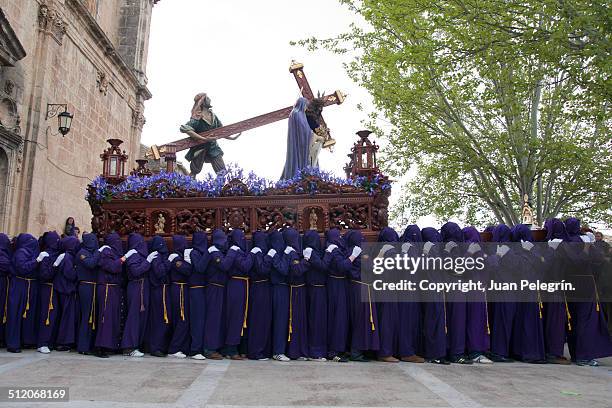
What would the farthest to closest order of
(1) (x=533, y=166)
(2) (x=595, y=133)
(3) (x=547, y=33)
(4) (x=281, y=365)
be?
(2) (x=595, y=133)
(1) (x=533, y=166)
(3) (x=547, y=33)
(4) (x=281, y=365)

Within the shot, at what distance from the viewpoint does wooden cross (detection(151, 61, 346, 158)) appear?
1009 cm

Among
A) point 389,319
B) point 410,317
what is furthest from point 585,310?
point 389,319

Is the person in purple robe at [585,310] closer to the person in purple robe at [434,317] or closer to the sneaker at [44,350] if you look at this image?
the person in purple robe at [434,317]

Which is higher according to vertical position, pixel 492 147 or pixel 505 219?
pixel 492 147

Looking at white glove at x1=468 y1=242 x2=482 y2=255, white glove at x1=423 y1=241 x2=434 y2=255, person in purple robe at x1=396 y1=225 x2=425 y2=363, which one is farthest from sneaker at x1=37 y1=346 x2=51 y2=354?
white glove at x1=468 y1=242 x2=482 y2=255

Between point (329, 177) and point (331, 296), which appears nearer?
point (331, 296)

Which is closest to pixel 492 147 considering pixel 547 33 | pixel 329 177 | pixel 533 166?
pixel 533 166

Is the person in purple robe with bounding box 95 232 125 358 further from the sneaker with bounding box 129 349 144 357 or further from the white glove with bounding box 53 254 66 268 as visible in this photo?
the white glove with bounding box 53 254 66 268

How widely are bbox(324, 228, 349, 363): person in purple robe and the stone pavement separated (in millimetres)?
457

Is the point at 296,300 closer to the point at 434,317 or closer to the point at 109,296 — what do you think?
the point at 434,317

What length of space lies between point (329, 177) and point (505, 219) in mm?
11184

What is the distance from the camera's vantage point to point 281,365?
6805 millimetres

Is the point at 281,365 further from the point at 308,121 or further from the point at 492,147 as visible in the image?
the point at 492,147

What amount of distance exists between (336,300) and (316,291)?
33 cm
